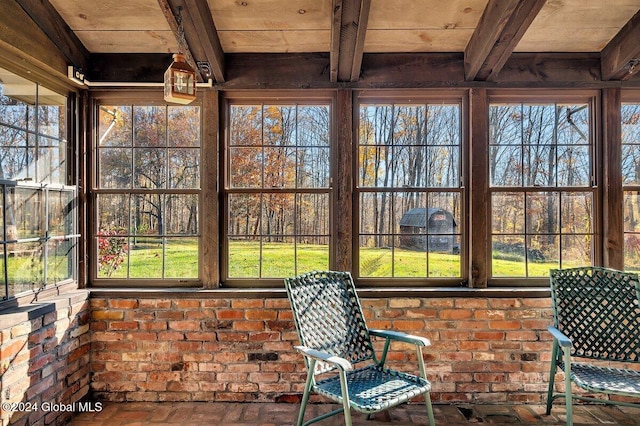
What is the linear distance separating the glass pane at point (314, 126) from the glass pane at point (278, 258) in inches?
30.6

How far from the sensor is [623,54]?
8.61 ft

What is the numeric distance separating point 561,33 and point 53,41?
3.45 m

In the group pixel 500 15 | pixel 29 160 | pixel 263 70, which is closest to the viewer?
pixel 500 15

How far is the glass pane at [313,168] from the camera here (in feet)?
9.71

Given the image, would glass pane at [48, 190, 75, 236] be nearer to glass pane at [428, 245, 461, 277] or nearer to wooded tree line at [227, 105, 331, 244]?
wooded tree line at [227, 105, 331, 244]

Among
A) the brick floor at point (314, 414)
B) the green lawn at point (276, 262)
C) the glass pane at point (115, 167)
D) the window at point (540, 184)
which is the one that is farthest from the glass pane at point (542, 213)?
the glass pane at point (115, 167)

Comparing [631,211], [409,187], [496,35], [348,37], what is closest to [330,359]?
[409,187]

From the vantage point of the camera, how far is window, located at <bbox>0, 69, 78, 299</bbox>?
2.29m

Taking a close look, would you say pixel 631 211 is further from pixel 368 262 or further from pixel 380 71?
pixel 380 71

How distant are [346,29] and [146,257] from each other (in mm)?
2207

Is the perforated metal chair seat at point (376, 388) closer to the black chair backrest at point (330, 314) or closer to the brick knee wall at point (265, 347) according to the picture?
the black chair backrest at point (330, 314)

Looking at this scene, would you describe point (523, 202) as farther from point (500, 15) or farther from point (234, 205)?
point (234, 205)

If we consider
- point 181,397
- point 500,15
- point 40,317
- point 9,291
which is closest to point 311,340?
point 181,397

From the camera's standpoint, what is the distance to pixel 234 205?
9.71 feet
